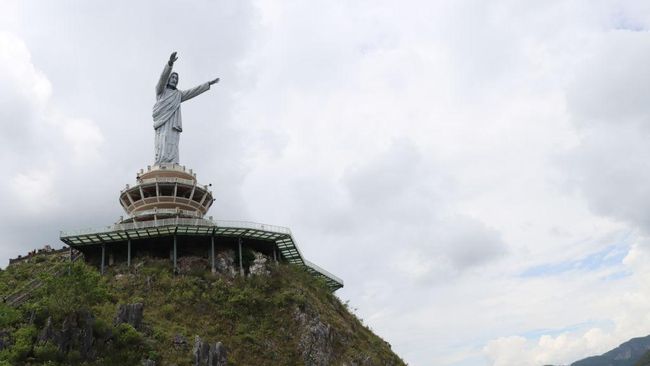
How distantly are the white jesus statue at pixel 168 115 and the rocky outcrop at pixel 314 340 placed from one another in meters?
30.0

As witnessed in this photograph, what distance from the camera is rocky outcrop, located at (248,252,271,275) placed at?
53125mm

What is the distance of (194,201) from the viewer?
210 ft

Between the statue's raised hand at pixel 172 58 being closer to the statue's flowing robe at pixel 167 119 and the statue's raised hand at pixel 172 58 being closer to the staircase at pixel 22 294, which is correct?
the statue's flowing robe at pixel 167 119

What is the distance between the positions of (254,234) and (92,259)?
15.8 m

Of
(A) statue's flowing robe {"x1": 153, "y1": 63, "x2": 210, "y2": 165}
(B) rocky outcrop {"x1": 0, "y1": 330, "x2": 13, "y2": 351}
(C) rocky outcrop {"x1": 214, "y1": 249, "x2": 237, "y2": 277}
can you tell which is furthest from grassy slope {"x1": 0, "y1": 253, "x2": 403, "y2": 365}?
(A) statue's flowing robe {"x1": 153, "y1": 63, "x2": 210, "y2": 165}

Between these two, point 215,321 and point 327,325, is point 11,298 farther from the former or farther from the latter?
point 327,325

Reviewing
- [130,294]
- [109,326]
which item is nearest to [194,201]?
[130,294]

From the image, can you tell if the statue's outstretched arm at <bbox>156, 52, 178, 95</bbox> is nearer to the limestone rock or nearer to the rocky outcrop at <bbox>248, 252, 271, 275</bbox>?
the rocky outcrop at <bbox>248, 252, 271, 275</bbox>

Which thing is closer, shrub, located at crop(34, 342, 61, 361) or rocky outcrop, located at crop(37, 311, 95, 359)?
shrub, located at crop(34, 342, 61, 361)

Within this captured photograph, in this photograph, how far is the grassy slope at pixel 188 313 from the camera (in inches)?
1391

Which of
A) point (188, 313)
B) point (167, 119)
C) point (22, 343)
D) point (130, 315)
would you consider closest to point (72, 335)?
point (22, 343)

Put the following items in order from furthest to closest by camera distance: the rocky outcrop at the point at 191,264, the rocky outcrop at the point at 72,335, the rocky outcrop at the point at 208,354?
the rocky outcrop at the point at 191,264 < the rocky outcrop at the point at 208,354 < the rocky outcrop at the point at 72,335

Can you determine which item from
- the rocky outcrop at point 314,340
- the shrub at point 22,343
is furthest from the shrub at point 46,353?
the rocky outcrop at point 314,340

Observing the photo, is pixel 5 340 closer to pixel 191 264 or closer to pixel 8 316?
pixel 8 316
